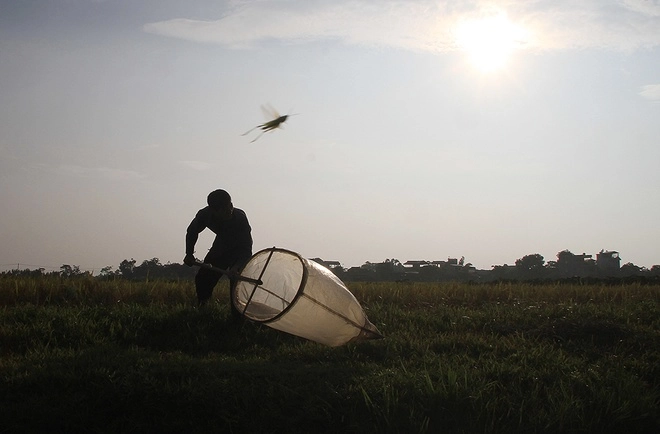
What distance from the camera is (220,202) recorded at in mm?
7684

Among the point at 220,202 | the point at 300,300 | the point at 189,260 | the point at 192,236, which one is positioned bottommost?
the point at 300,300

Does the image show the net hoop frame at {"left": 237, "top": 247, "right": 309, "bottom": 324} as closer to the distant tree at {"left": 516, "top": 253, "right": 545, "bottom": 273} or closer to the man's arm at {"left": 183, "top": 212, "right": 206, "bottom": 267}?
the man's arm at {"left": 183, "top": 212, "right": 206, "bottom": 267}

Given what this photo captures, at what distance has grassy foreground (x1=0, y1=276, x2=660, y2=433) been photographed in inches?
189

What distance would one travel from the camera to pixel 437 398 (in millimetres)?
4969

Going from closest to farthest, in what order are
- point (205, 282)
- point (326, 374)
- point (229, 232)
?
point (326, 374) → point (229, 232) → point (205, 282)

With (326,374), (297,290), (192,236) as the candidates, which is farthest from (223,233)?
(326,374)

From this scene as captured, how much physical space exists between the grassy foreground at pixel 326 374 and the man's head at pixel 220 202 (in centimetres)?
119

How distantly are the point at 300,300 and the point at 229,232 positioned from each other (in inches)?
76.9

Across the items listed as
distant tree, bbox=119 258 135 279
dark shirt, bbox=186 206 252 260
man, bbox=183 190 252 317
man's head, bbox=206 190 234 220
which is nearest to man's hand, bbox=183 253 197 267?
man, bbox=183 190 252 317

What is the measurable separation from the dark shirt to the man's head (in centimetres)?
18

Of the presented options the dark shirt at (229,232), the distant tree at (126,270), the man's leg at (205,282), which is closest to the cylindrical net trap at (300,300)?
the dark shirt at (229,232)

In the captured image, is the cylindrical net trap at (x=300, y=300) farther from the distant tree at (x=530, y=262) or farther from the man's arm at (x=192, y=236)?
the distant tree at (x=530, y=262)

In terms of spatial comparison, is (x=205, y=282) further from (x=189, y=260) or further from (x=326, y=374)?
(x=326, y=374)

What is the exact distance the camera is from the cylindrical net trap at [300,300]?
21.2 ft
